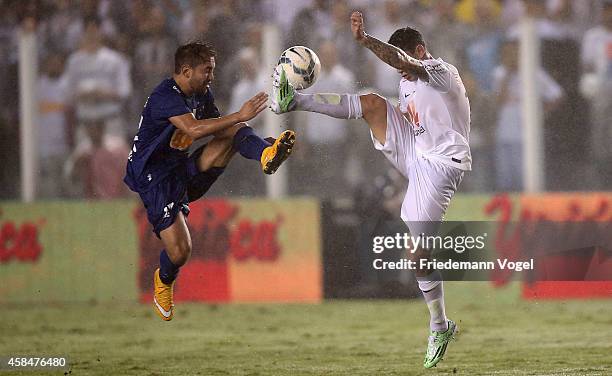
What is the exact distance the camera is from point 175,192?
10242 millimetres

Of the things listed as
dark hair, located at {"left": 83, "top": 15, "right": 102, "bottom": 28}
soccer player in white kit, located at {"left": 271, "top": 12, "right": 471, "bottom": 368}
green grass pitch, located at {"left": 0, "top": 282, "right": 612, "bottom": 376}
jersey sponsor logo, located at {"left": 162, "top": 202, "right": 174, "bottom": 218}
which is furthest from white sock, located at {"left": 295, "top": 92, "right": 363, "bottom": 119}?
dark hair, located at {"left": 83, "top": 15, "right": 102, "bottom": 28}

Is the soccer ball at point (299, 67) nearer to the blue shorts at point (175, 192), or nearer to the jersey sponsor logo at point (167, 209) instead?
the blue shorts at point (175, 192)

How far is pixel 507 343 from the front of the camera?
11695mm

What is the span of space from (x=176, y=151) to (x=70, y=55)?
5000 mm

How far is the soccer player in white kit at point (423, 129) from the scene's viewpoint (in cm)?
1004

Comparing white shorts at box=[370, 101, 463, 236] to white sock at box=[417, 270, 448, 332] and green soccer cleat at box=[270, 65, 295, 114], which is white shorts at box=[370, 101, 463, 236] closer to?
white sock at box=[417, 270, 448, 332]

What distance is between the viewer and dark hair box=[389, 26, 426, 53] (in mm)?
10031

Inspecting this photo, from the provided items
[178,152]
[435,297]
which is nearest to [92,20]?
[178,152]

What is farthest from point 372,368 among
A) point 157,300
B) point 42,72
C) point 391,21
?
point 42,72

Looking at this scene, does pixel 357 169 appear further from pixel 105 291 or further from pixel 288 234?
pixel 105 291

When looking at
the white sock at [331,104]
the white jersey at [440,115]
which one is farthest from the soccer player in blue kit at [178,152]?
the white jersey at [440,115]

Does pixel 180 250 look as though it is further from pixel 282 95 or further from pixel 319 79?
pixel 319 79

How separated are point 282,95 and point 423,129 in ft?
3.88

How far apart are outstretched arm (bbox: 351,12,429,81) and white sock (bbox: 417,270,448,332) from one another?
5.84ft
